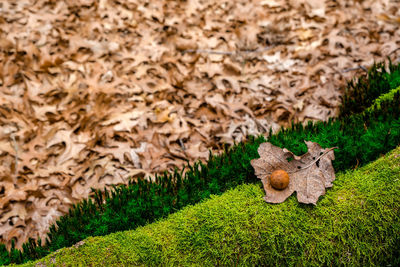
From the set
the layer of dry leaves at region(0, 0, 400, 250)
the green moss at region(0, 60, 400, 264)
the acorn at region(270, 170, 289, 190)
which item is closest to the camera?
the acorn at region(270, 170, 289, 190)

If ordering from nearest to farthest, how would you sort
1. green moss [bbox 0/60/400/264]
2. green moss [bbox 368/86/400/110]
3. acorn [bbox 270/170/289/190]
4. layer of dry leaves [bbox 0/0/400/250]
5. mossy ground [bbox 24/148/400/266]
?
mossy ground [bbox 24/148/400/266] → acorn [bbox 270/170/289/190] → green moss [bbox 0/60/400/264] → green moss [bbox 368/86/400/110] → layer of dry leaves [bbox 0/0/400/250]

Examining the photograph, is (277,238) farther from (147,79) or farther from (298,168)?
(147,79)

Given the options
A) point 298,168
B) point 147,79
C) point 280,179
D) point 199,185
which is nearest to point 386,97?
point 298,168

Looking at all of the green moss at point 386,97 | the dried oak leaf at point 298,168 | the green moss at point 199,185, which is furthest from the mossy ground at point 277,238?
the green moss at point 386,97

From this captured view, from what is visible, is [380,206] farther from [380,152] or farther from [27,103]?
[27,103]

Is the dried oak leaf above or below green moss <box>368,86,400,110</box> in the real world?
below

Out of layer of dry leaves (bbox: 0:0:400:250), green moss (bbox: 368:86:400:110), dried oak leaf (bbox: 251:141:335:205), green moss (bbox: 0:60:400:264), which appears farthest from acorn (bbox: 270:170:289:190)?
green moss (bbox: 368:86:400:110)

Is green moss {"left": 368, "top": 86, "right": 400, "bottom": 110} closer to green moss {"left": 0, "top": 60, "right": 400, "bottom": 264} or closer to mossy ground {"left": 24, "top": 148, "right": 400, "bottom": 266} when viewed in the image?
green moss {"left": 0, "top": 60, "right": 400, "bottom": 264}

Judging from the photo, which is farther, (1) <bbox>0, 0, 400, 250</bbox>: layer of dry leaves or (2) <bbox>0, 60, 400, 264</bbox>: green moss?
(1) <bbox>0, 0, 400, 250</bbox>: layer of dry leaves
